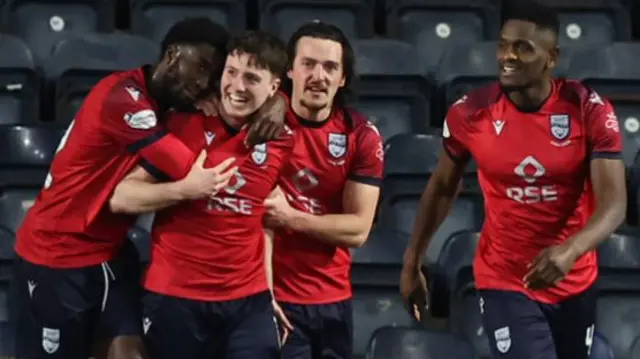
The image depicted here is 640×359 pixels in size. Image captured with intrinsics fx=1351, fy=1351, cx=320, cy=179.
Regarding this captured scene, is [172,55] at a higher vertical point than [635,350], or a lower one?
higher

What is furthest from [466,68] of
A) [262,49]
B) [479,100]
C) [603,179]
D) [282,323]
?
[262,49]

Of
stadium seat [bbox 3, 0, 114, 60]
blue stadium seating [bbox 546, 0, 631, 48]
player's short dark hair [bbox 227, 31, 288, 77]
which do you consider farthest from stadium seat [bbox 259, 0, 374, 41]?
player's short dark hair [bbox 227, 31, 288, 77]

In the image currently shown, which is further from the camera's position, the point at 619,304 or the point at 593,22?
the point at 593,22

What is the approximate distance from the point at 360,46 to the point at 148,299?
8.98 feet

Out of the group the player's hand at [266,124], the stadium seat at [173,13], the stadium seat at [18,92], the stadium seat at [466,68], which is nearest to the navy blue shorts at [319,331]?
the player's hand at [266,124]

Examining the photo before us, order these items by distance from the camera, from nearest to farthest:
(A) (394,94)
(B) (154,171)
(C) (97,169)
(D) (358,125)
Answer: (B) (154,171), (C) (97,169), (D) (358,125), (A) (394,94)

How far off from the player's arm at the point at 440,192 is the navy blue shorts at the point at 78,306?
36.1 inches

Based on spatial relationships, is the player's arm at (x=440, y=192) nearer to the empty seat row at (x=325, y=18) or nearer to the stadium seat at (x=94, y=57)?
the stadium seat at (x=94, y=57)

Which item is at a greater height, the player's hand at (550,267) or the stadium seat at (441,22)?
the stadium seat at (441,22)

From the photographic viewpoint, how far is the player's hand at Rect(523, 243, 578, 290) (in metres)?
3.72

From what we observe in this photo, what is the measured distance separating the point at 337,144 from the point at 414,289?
1.79ft

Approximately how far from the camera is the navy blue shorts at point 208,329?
374cm

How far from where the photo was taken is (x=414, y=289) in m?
4.32

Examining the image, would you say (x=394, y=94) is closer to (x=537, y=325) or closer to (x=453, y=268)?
(x=453, y=268)
